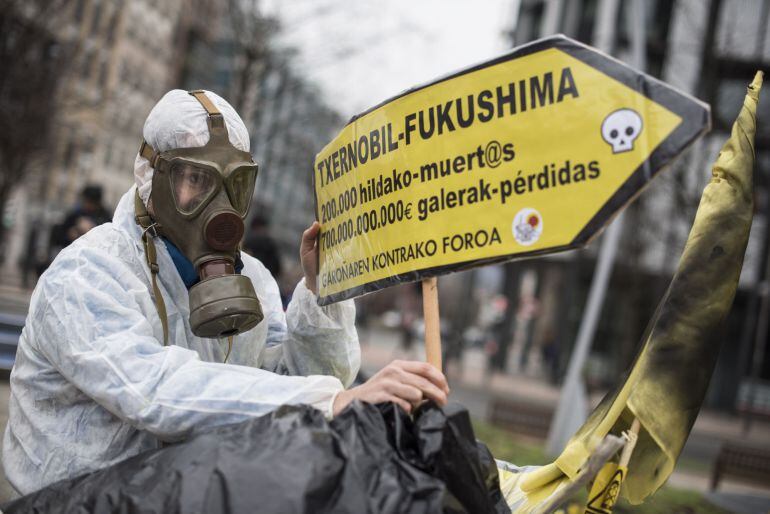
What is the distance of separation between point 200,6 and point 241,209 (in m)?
23.9

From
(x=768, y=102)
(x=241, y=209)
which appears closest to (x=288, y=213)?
(x=768, y=102)

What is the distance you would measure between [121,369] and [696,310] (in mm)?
1292

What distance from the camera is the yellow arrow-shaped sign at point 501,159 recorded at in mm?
1518

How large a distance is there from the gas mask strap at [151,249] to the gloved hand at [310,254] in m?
0.46

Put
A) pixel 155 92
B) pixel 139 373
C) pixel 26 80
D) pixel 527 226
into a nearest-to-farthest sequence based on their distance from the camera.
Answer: pixel 527 226 < pixel 139 373 < pixel 26 80 < pixel 155 92

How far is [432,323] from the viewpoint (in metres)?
1.91

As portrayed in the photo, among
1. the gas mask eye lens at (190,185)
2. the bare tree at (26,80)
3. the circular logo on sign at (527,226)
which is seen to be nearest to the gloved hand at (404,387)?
the circular logo on sign at (527,226)

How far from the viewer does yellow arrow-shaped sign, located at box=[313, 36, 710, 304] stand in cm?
152

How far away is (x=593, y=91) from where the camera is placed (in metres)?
1.58

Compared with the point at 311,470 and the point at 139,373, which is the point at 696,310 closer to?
the point at 311,470

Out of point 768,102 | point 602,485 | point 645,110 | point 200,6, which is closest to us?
point 645,110

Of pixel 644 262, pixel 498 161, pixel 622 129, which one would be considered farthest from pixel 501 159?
pixel 644 262

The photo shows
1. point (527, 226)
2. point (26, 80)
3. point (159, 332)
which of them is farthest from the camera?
point (26, 80)

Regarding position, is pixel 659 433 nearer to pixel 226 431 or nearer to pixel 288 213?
pixel 226 431
